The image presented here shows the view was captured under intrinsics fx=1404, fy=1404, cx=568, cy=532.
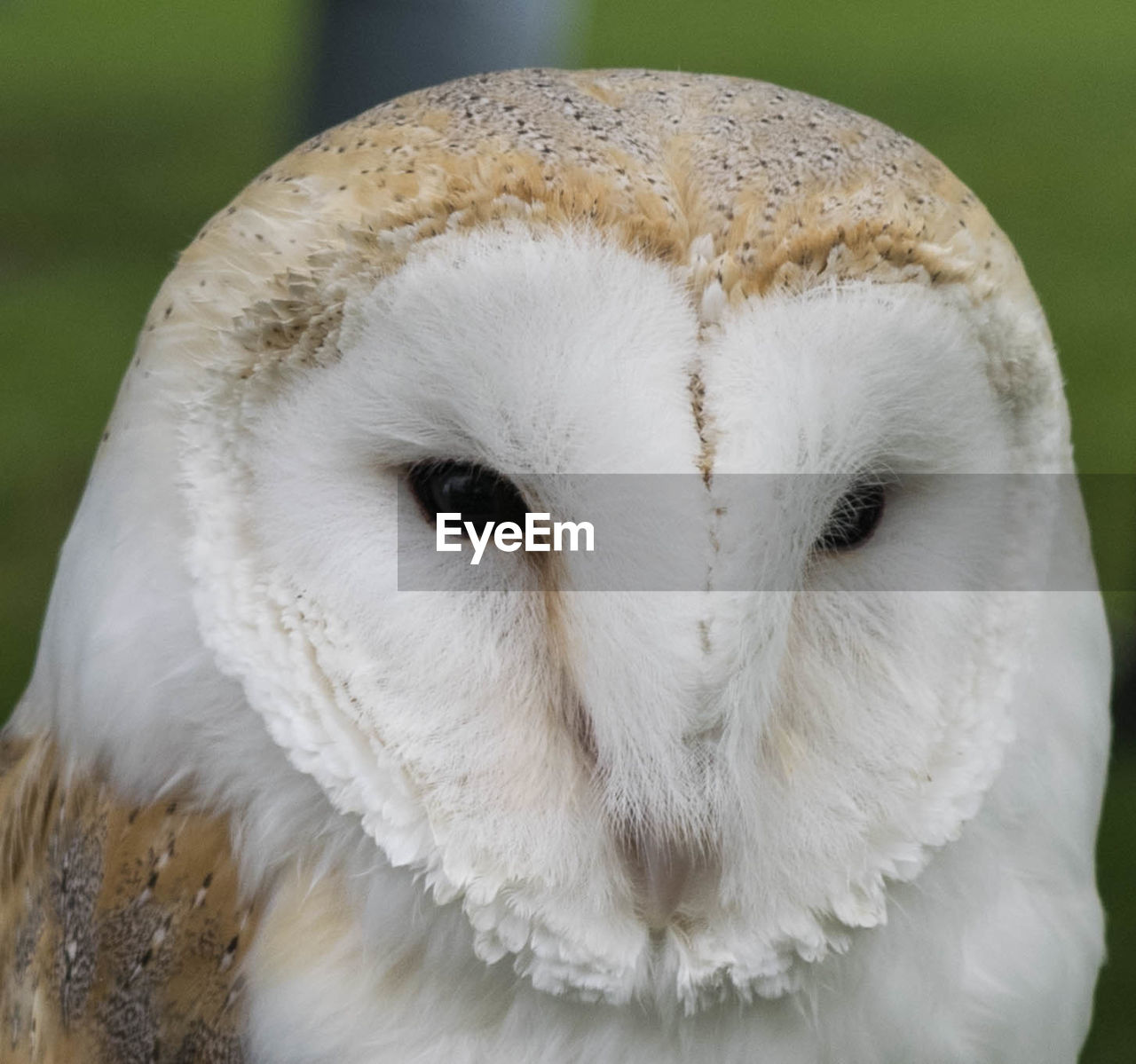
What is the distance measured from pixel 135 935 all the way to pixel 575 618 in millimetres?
423

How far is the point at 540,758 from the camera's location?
888 mm

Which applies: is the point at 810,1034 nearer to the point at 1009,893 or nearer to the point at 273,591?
the point at 1009,893

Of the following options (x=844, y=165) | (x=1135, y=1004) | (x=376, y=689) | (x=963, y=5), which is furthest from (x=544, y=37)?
(x=963, y=5)

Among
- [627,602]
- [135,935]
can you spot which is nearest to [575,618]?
[627,602]

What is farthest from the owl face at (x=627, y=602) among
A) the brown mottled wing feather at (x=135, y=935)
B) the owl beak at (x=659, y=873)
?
the brown mottled wing feather at (x=135, y=935)

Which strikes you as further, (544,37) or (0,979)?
(544,37)

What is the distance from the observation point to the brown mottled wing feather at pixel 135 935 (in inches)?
39.0

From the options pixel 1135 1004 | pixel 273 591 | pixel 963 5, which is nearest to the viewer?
pixel 273 591

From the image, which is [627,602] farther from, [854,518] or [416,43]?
[416,43]

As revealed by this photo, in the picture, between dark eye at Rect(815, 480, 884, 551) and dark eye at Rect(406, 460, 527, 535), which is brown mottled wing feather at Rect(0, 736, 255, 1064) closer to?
dark eye at Rect(406, 460, 527, 535)

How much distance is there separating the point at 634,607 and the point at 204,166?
17.5 ft

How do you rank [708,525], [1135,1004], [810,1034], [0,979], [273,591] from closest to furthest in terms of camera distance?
1. [708,525]
2. [273,591]
3. [810,1034]
4. [0,979]
5. [1135,1004]

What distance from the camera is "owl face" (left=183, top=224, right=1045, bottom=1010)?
2.64 ft

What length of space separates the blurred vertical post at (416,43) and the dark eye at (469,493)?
1.14 metres
